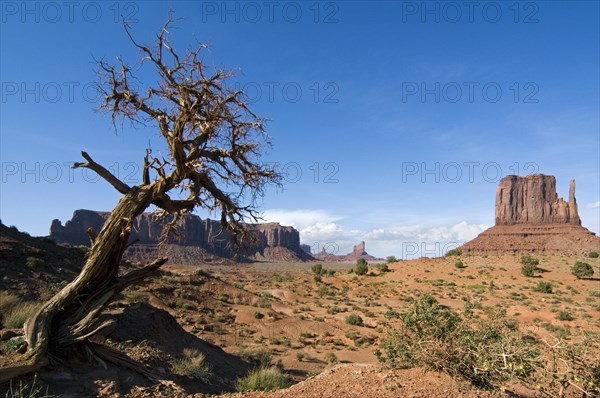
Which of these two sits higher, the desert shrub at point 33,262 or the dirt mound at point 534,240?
the dirt mound at point 534,240

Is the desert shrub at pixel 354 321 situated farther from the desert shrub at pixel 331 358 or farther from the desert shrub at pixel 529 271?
the desert shrub at pixel 529 271

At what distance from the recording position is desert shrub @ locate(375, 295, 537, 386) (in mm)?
5500

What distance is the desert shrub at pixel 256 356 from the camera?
1379 cm

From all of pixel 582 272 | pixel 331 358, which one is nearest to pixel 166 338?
pixel 331 358

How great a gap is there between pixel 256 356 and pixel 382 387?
30.9 feet

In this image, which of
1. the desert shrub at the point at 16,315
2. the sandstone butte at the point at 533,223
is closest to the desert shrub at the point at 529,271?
the desert shrub at the point at 16,315

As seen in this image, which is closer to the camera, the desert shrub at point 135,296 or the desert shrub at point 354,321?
the desert shrub at point 135,296

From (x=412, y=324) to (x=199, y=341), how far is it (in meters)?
8.69

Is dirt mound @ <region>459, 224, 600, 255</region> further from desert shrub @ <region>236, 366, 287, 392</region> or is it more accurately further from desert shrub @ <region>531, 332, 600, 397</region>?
desert shrub @ <region>531, 332, 600, 397</region>

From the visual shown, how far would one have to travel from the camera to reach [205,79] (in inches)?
293

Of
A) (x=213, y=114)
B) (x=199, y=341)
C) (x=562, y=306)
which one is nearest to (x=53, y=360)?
(x=213, y=114)

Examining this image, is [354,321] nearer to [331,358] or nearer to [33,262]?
[331,358]

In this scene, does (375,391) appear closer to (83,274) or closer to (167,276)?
(83,274)

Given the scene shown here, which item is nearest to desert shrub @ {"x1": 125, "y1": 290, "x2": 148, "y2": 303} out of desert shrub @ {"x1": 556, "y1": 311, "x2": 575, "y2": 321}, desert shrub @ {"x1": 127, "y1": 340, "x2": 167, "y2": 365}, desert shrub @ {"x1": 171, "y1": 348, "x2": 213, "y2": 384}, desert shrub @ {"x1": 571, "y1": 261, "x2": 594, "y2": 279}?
desert shrub @ {"x1": 127, "y1": 340, "x2": 167, "y2": 365}
